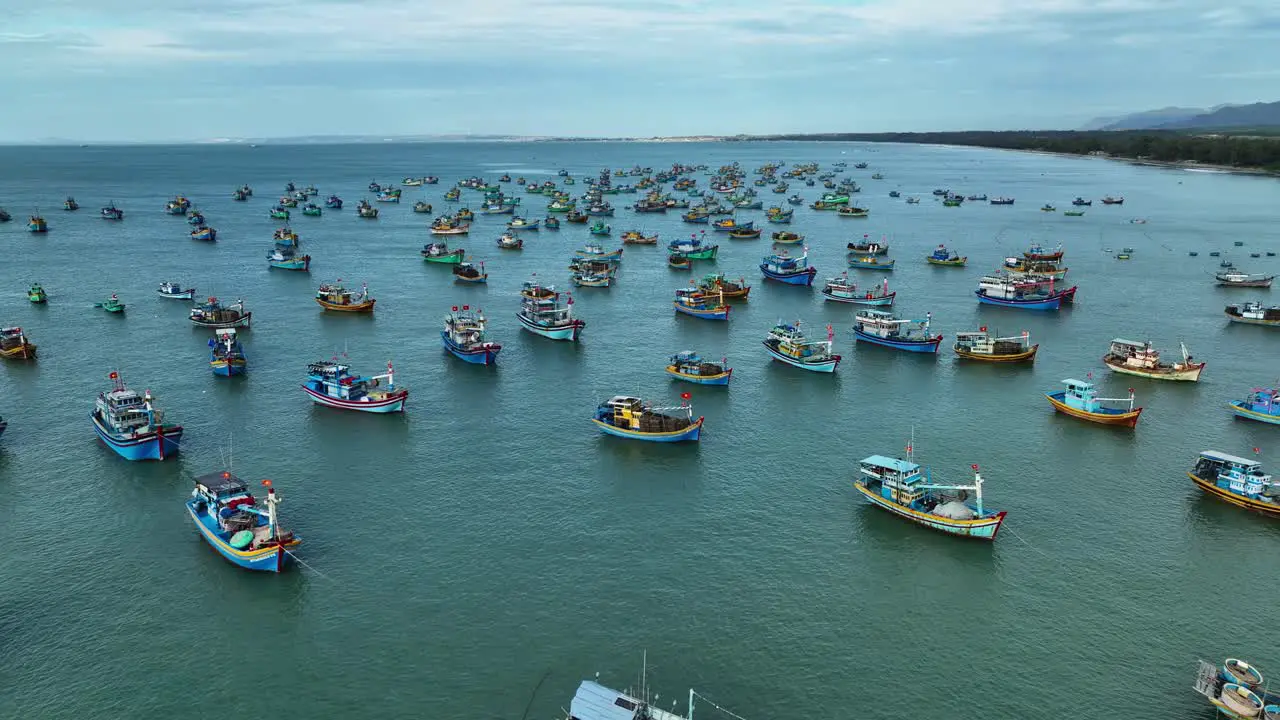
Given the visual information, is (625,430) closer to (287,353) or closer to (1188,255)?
(287,353)

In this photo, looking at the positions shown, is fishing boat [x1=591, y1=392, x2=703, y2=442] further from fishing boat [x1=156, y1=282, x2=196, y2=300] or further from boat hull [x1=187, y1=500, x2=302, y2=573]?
fishing boat [x1=156, y1=282, x2=196, y2=300]

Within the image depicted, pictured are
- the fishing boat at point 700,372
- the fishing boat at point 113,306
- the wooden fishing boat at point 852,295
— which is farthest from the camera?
the wooden fishing boat at point 852,295

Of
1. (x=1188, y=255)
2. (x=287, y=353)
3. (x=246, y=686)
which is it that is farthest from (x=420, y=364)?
(x=1188, y=255)

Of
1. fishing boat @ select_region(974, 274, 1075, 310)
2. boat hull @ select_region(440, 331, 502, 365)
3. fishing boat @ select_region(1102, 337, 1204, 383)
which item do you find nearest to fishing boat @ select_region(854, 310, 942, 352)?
fishing boat @ select_region(1102, 337, 1204, 383)

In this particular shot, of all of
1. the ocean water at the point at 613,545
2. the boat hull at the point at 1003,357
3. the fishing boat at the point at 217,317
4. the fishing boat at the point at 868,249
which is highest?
the fishing boat at the point at 868,249

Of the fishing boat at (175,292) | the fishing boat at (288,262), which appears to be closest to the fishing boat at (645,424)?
the fishing boat at (175,292)

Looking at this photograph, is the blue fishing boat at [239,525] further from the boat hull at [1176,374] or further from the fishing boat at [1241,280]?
the fishing boat at [1241,280]

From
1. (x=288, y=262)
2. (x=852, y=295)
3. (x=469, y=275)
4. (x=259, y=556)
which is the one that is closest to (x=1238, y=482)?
(x=259, y=556)

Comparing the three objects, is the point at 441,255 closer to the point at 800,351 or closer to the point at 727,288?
the point at 727,288
